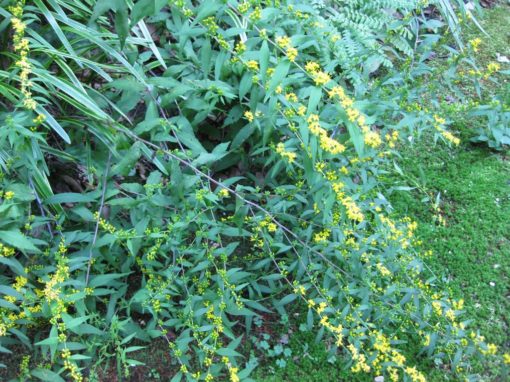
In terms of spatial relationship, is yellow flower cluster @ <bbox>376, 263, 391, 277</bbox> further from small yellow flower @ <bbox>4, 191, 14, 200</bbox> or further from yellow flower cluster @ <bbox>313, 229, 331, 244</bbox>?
small yellow flower @ <bbox>4, 191, 14, 200</bbox>

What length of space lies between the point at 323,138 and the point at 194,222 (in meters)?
0.81

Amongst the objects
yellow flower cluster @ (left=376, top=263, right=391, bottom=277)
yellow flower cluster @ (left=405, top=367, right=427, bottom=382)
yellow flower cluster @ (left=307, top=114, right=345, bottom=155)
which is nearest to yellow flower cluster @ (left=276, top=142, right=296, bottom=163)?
yellow flower cluster @ (left=307, top=114, right=345, bottom=155)

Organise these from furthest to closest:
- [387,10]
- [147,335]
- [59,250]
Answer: [387,10]
[147,335]
[59,250]

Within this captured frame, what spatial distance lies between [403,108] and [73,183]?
168 cm

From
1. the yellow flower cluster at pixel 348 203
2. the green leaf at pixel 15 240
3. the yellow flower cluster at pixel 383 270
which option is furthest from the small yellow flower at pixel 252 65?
the green leaf at pixel 15 240

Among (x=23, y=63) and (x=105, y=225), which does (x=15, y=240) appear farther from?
(x=23, y=63)

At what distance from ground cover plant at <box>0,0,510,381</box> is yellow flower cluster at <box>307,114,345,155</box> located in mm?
11

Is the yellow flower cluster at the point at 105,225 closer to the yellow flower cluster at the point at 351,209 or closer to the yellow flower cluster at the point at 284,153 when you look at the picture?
the yellow flower cluster at the point at 284,153

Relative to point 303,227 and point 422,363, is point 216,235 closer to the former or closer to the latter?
point 303,227

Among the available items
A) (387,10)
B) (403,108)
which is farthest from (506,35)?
(403,108)

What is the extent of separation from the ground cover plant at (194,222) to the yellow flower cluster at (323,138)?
0.01 metres

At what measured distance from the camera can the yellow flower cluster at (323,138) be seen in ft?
6.63

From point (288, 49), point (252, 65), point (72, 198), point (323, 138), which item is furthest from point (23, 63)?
point (323, 138)

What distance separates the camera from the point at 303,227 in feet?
8.68
